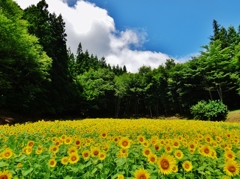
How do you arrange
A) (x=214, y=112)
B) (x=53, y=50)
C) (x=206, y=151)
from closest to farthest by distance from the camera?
(x=206, y=151) → (x=214, y=112) → (x=53, y=50)

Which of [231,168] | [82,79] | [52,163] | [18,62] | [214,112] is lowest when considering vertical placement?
[231,168]

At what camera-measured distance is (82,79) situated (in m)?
36.9

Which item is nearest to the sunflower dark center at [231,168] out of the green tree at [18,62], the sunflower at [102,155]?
the sunflower at [102,155]

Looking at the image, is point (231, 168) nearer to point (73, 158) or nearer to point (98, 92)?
point (73, 158)

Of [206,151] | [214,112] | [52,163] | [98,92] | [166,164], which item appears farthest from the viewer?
[98,92]

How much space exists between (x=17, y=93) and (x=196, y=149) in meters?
21.0

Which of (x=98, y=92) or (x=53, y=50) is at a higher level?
(x=53, y=50)

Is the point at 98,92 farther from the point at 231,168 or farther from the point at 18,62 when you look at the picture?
the point at 231,168

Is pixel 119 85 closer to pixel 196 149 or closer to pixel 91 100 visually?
pixel 91 100

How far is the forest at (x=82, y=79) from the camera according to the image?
18.8m

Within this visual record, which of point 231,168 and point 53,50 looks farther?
point 53,50

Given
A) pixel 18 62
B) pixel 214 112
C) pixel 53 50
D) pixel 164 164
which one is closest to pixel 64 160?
pixel 164 164

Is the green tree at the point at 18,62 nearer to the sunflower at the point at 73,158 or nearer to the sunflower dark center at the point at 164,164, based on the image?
the sunflower at the point at 73,158

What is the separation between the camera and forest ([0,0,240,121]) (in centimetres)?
1883
